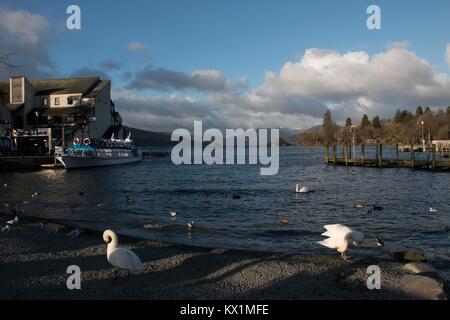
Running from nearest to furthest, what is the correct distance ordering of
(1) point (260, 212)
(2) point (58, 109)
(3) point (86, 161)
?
(1) point (260, 212)
(3) point (86, 161)
(2) point (58, 109)

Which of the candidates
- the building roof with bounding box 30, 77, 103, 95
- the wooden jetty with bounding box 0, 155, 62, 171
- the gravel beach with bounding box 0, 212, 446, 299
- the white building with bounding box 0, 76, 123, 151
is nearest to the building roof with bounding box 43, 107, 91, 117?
the white building with bounding box 0, 76, 123, 151

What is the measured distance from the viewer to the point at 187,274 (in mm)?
10906

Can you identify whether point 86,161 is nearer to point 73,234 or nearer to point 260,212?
point 260,212

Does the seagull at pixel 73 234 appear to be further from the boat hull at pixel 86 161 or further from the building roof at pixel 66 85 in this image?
the building roof at pixel 66 85

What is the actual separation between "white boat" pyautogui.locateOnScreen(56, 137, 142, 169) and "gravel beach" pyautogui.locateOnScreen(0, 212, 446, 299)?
180 ft

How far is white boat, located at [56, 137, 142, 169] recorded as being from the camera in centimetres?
6719

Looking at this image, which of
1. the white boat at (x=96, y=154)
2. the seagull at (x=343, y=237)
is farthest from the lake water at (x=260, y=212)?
the white boat at (x=96, y=154)

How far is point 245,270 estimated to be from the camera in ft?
37.1

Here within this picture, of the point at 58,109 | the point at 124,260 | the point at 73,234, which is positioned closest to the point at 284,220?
the point at 73,234

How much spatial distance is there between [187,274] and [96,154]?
65.6 meters

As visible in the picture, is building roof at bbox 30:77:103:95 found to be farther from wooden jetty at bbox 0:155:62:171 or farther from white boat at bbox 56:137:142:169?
wooden jetty at bbox 0:155:62:171

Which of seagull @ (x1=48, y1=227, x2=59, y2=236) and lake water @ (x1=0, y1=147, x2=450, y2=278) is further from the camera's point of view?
lake water @ (x1=0, y1=147, x2=450, y2=278)

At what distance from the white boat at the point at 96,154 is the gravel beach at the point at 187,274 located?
180 feet
